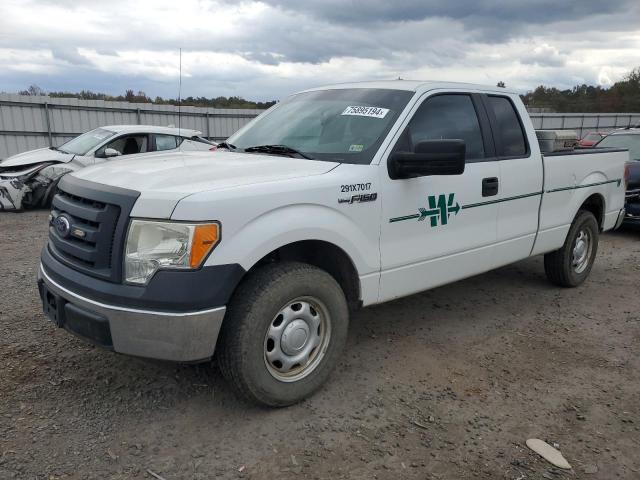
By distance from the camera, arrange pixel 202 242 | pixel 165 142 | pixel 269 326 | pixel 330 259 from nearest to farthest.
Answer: pixel 202 242, pixel 269 326, pixel 330 259, pixel 165 142

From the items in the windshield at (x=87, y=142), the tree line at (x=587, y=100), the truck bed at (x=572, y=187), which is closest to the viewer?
the truck bed at (x=572, y=187)

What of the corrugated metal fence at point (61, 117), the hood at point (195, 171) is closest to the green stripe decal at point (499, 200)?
the hood at point (195, 171)

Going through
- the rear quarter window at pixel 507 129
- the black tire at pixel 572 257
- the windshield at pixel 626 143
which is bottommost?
the black tire at pixel 572 257

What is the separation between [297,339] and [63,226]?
150cm

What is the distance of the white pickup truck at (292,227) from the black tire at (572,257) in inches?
38.5

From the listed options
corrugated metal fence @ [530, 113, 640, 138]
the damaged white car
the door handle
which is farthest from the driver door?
corrugated metal fence @ [530, 113, 640, 138]

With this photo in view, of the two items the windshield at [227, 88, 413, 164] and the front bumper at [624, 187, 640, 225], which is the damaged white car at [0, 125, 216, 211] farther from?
the front bumper at [624, 187, 640, 225]

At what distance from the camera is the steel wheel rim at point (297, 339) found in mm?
3129

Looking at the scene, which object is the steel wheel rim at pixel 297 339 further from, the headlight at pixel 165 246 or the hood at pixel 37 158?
the hood at pixel 37 158

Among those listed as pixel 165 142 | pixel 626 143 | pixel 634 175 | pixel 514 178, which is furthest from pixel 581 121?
pixel 514 178

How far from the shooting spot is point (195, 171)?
3.19 m

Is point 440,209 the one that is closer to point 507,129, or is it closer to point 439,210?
point 439,210

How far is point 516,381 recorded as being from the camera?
3.71 meters

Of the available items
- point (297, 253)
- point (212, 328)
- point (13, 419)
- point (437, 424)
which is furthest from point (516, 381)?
point (13, 419)
